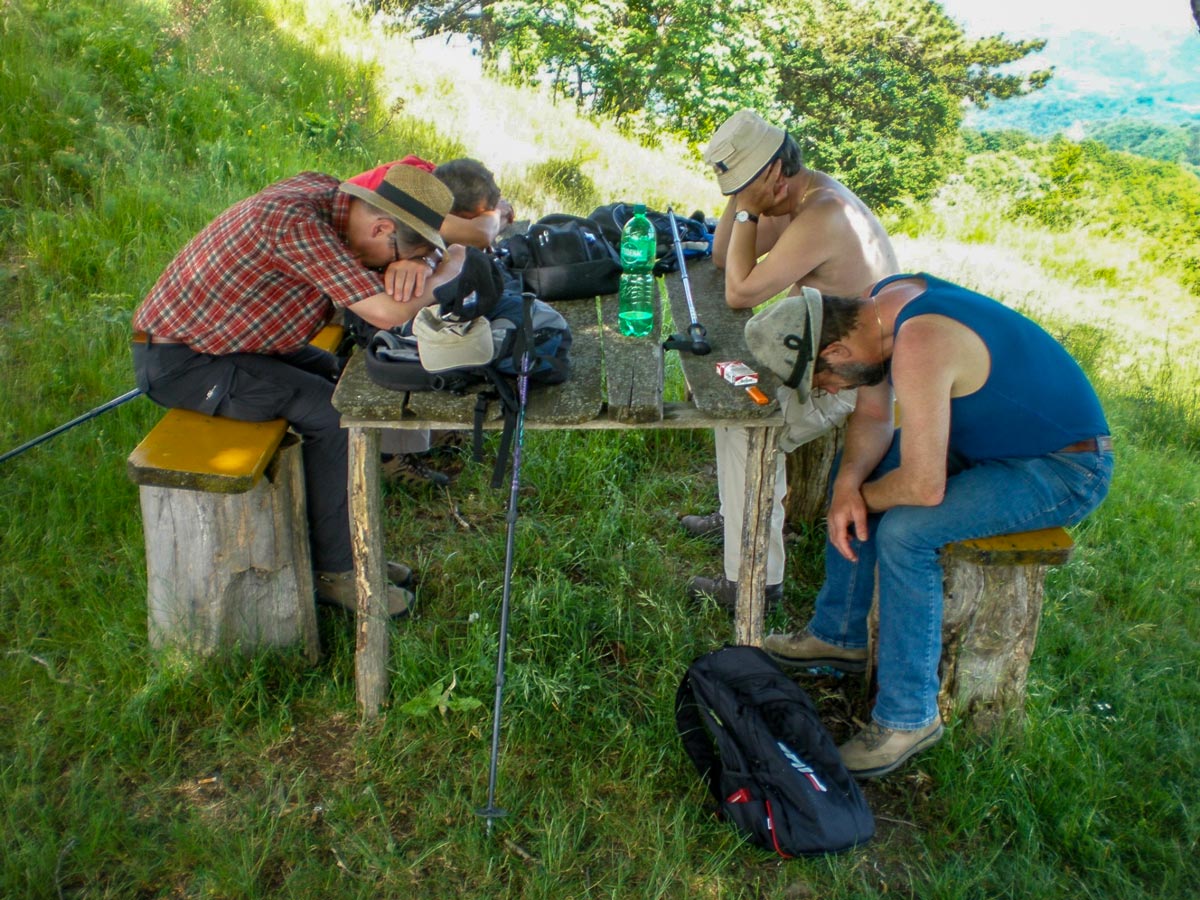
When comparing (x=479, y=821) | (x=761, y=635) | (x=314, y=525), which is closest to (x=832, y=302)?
(x=761, y=635)

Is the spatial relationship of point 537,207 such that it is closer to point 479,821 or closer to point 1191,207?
point 479,821

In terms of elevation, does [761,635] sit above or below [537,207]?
below

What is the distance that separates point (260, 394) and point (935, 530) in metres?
2.09

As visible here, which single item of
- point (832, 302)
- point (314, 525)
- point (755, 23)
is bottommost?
point (314, 525)

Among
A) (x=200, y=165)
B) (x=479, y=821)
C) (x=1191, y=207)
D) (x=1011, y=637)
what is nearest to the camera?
(x=479, y=821)

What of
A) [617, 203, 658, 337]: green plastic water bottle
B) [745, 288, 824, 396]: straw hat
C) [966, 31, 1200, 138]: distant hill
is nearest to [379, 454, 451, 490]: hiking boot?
[617, 203, 658, 337]: green plastic water bottle

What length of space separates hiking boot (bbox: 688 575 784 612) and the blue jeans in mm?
704

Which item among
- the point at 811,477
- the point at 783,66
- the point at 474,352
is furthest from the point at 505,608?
the point at 783,66

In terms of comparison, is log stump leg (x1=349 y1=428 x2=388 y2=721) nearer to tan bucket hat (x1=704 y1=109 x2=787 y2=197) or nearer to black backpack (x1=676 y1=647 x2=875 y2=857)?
black backpack (x1=676 y1=647 x2=875 y2=857)

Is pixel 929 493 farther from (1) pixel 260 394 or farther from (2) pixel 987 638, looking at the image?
(1) pixel 260 394

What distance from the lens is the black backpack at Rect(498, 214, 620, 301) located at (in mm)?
3551

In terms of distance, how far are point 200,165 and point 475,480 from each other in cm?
311

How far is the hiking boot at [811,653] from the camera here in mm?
3117

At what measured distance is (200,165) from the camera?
5730mm
